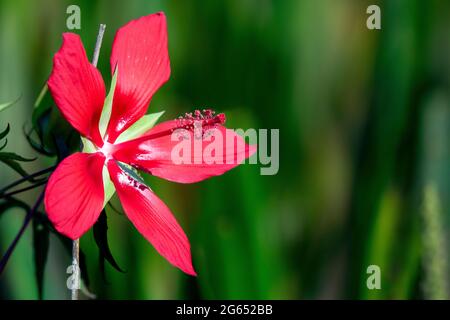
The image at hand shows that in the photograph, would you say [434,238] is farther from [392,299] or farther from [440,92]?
[440,92]

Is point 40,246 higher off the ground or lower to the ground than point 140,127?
lower

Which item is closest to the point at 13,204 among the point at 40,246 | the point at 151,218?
the point at 40,246

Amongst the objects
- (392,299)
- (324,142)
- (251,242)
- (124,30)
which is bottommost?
(392,299)

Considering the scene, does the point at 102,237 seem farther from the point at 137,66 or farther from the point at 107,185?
the point at 137,66

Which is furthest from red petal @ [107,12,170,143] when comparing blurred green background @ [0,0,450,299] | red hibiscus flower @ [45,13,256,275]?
blurred green background @ [0,0,450,299]

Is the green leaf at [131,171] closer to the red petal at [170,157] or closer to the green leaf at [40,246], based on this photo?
the red petal at [170,157]

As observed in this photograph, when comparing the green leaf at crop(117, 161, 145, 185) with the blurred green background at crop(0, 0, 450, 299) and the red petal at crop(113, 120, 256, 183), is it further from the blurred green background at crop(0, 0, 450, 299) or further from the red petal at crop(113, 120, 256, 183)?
the blurred green background at crop(0, 0, 450, 299)

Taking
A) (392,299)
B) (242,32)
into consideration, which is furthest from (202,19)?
(392,299)
